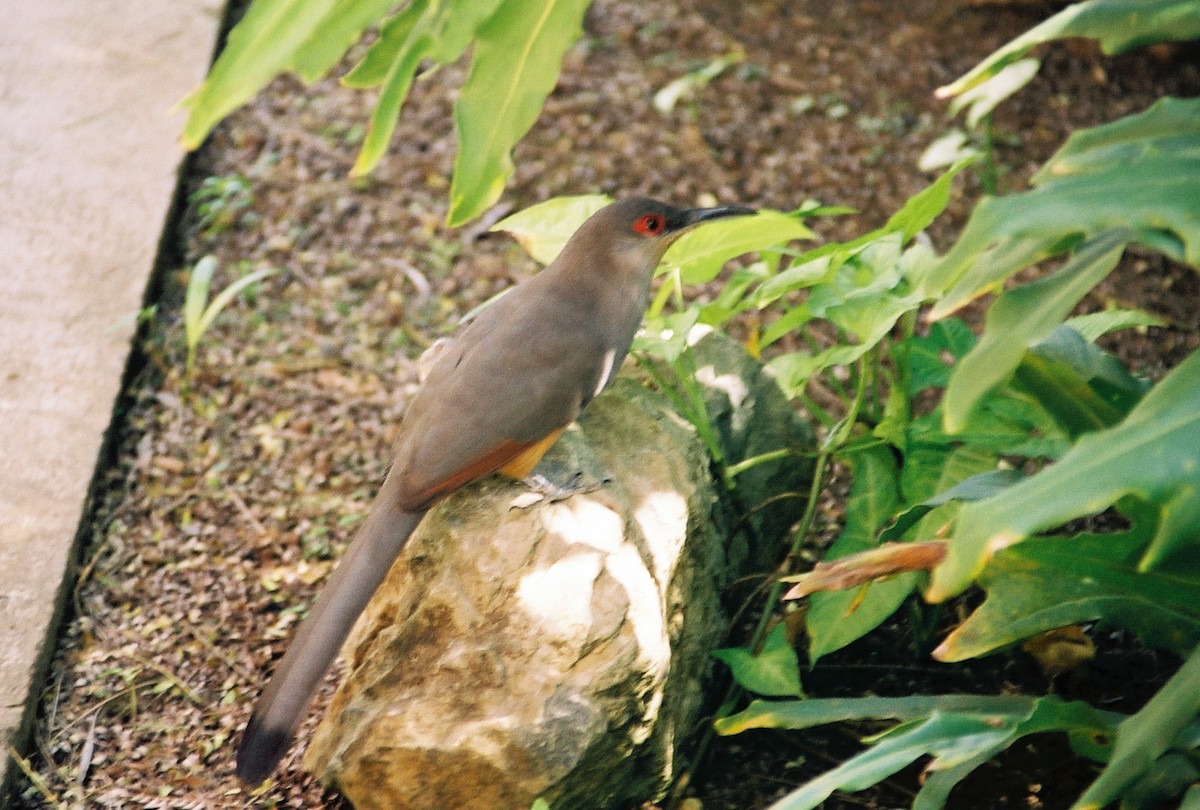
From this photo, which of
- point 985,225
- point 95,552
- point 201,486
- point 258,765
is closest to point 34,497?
point 95,552

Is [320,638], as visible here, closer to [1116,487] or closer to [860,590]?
[860,590]

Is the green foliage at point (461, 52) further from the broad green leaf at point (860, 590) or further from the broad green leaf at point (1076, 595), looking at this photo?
the broad green leaf at point (1076, 595)

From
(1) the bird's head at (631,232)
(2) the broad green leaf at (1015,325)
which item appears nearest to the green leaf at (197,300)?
(1) the bird's head at (631,232)

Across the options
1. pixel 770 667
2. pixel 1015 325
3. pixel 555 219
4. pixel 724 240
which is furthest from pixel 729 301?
pixel 1015 325

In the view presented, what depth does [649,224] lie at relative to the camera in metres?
3.68

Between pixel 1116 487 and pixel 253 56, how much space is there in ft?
5.48

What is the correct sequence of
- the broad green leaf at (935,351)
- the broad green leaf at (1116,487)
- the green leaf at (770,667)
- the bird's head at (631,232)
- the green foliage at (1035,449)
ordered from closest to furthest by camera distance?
the broad green leaf at (1116,487), the green foliage at (1035,449), the green leaf at (770,667), the broad green leaf at (935,351), the bird's head at (631,232)

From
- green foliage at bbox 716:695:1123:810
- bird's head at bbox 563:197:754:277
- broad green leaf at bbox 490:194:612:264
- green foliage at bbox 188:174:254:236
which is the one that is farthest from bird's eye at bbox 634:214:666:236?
green foliage at bbox 188:174:254:236

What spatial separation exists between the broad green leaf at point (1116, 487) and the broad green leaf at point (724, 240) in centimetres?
144

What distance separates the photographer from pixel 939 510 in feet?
9.77

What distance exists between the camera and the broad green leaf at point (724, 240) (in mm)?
3439

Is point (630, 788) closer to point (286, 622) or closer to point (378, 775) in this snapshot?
point (378, 775)

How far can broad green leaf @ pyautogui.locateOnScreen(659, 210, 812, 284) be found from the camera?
3.44 m

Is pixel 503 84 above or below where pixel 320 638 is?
above
